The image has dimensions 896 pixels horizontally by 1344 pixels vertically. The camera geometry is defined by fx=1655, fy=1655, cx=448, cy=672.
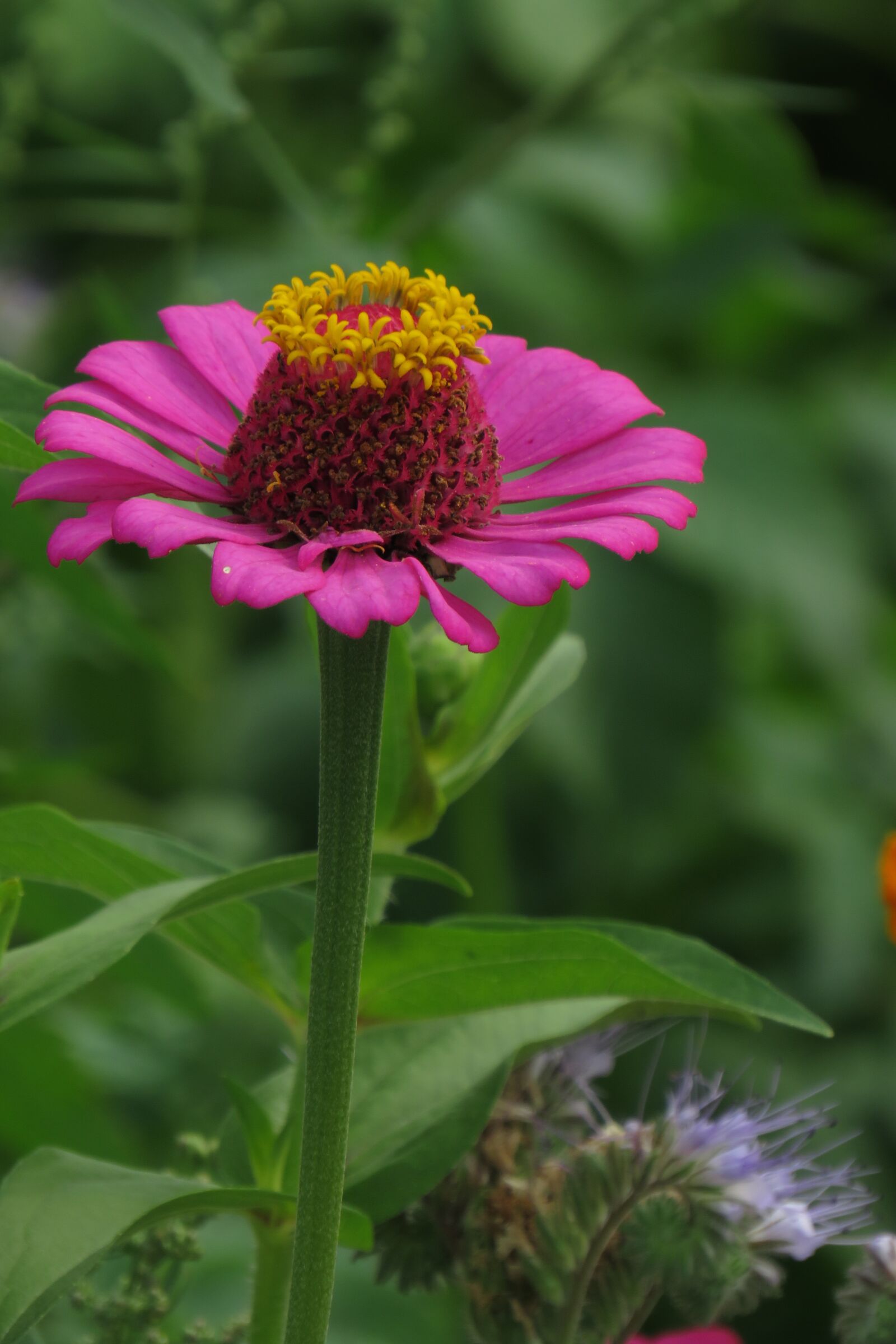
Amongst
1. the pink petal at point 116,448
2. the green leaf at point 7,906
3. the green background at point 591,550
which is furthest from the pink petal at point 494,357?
the green background at point 591,550

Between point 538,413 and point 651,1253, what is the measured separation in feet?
0.80

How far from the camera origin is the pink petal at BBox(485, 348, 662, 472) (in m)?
0.47

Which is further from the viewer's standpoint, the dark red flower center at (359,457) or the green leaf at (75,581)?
the green leaf at (75,581)

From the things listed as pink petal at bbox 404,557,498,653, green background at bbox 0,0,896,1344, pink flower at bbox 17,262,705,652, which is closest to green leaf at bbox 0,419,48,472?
pink flower at bbox 17,262,705,652

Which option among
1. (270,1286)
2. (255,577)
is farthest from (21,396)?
(270,1286)

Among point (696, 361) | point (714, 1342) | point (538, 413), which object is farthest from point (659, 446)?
point (696, 361)

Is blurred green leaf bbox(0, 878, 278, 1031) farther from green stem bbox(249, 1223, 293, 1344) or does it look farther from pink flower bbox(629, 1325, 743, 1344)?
pink flower bbox(629, 1325, 743, 1344)

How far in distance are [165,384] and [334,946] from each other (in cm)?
17

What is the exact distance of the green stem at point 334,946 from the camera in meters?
0.39

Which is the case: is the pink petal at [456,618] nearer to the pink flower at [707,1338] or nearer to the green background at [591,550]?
the pink flower at [707,1338]

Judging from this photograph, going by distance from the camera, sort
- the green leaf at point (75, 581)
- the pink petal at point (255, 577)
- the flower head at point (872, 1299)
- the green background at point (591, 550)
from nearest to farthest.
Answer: the pink petal at point (255, 577) < the flower head at point (872, 1299) < the green leaf at point (75, 581) < the green background at point (591, 550)

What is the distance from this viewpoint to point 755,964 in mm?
1722

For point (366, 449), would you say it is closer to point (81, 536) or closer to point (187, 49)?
point (81, 536)

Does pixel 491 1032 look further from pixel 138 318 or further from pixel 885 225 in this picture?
pixel 885 225
